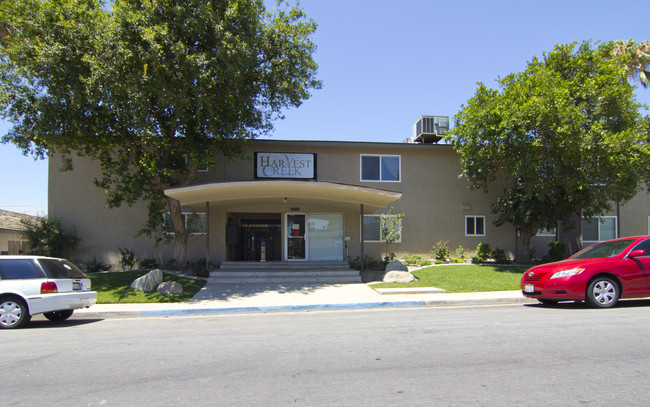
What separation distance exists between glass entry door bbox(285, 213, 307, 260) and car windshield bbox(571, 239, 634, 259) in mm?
10409

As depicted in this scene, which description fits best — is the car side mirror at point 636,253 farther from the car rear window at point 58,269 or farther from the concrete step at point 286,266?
the car rear window at point 58,269

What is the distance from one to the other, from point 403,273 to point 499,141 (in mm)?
6015

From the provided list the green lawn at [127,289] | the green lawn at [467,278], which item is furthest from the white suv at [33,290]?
the green lawn at [467,278]

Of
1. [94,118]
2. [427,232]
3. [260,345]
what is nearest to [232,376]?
[260,345]

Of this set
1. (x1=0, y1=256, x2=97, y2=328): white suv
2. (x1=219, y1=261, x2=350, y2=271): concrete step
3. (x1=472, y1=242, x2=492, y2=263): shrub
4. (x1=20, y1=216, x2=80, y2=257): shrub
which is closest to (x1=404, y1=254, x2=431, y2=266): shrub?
(x1=472, y1=242, x2=492, y2=263): shrub

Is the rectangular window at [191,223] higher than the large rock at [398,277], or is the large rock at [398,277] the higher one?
the rectangular window at [191,223]

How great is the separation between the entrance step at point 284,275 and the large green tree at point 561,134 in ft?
21.5

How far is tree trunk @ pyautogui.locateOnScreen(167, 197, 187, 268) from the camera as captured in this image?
1496 centimetres

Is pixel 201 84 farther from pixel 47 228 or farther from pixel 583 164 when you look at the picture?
pixel 583 164

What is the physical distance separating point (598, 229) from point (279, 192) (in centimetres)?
1544

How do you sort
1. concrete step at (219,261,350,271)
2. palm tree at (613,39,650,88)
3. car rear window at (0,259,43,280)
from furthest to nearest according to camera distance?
palm tree at (613,39,650,88) < concrete step at (219,261,350,271) < car rear window at (0,259,43,280)

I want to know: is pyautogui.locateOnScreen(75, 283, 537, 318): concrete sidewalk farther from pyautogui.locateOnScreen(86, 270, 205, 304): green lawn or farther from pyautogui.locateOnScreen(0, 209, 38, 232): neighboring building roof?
pyautogui.locateOnScreen(0, 209, 38, 232): neighboring building roof

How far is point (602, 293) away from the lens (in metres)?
8.31

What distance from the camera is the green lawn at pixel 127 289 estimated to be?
36.0 ft
